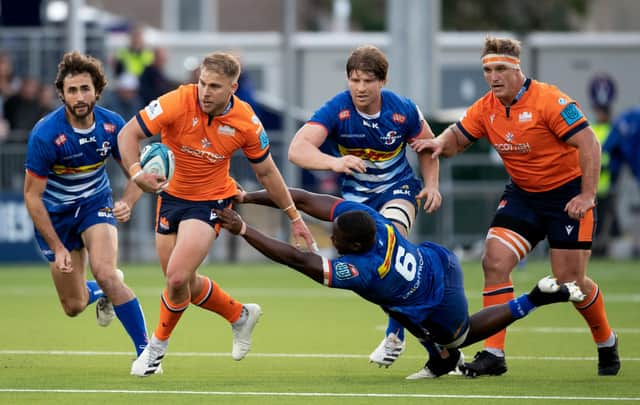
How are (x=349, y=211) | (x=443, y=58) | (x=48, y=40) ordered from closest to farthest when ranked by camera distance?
(x=349, y=211) → (x=48, y=40) → (x=443, y=58)

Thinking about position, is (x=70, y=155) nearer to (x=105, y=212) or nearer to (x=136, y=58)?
(x=105, y=212)

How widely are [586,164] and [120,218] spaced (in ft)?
10.9

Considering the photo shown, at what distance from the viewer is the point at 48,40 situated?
73.1 feet

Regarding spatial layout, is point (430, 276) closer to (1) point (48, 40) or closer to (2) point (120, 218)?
(2) point (120, 218)

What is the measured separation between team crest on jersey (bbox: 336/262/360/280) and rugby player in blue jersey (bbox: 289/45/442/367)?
3.80 feet

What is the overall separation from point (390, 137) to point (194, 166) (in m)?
1.56

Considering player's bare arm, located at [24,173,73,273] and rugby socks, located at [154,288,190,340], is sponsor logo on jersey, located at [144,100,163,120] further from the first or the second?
rugby socks, located at [154,288,190,340]

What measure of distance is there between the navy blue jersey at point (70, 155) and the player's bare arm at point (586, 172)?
3.36 m

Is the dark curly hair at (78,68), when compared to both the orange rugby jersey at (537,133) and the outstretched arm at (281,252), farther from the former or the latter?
the orange rugby jersey at (537,133)

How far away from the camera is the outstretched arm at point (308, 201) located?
31.7ft

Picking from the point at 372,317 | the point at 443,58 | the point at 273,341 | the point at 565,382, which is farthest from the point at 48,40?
the point at 565,382

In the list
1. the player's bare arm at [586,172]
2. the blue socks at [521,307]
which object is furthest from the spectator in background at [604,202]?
the blue socks at [521,307]

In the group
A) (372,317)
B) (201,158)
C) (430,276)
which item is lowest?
(372,317)

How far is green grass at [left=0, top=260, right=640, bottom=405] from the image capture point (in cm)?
876
